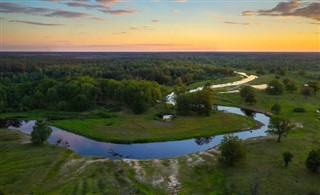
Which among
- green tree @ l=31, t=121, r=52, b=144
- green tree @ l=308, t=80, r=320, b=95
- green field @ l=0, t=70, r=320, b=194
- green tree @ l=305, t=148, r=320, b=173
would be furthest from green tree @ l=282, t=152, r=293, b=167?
green tree @ l=308, t=80, r=320, b=95

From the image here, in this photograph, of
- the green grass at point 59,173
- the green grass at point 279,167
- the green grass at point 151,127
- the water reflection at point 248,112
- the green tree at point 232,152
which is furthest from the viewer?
the water reflection at point 248,112

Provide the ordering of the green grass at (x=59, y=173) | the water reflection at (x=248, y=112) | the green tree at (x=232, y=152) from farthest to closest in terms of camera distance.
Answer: the water reflection at (x=248, y=112) → the green tree at (x=232, y=152) → the green grass at (x=59, y=173)

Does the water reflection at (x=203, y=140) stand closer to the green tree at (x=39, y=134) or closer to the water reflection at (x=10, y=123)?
the green tree at (x=39, y=134)

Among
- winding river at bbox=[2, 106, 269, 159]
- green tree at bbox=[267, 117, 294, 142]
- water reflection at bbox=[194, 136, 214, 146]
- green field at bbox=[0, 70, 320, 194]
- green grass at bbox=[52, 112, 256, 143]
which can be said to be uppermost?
green tree at bbox=[267, 117, 294, 142]

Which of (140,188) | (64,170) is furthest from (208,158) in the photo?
(64,170)

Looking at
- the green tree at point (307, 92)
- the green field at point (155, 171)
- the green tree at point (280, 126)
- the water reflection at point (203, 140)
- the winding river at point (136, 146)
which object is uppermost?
the green tree at point (280, 126)

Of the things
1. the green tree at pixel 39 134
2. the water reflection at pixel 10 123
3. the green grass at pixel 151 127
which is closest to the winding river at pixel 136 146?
the green grass at pixel 151 127

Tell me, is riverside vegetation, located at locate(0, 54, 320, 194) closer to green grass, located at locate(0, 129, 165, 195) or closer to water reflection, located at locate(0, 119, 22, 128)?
green grass, located at locate(0, 129, 165, 195)

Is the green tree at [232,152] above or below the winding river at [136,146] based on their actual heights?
above

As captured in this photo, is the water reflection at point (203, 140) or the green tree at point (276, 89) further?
the green tree at point (276, 89)
